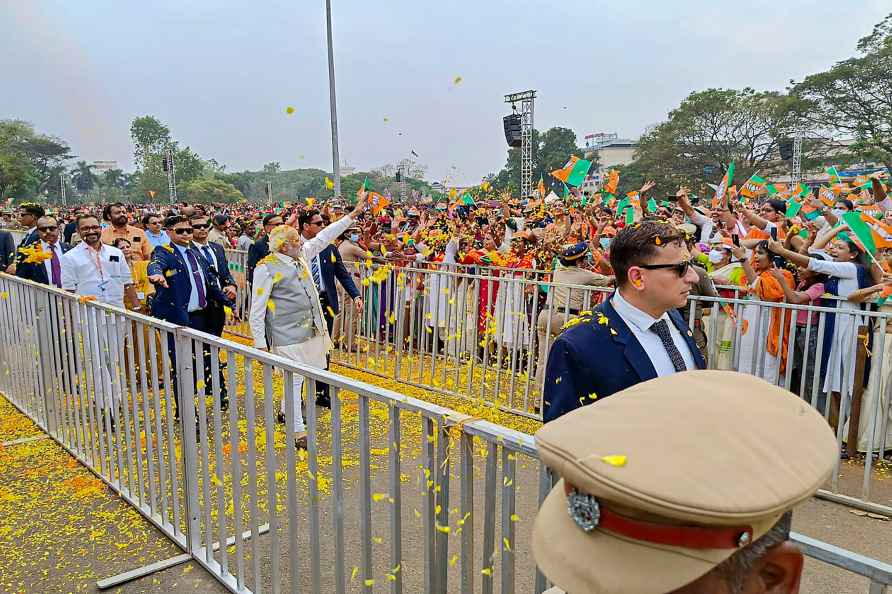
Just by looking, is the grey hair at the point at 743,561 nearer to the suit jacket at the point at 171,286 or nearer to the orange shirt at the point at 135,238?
the suit jacket at the point at 171,286

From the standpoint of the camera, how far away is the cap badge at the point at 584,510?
999 millimetres

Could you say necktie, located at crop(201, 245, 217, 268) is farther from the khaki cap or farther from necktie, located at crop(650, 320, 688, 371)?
the khaki cap

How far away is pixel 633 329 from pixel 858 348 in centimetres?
332

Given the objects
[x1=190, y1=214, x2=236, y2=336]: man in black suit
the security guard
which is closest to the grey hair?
the security guard

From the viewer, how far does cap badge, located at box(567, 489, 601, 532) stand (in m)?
1.00

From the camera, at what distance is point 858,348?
5.06 m

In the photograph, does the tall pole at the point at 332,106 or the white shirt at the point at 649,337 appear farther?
the tall pole at the point at 332,106

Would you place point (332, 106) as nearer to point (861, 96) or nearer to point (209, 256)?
point (209, 256)

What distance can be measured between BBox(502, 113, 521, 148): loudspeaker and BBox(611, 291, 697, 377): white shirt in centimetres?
2111

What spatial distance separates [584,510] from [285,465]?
7.76 feet

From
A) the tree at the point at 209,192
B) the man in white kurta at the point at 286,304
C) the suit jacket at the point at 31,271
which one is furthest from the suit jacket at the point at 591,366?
the tree at the point at 209,192

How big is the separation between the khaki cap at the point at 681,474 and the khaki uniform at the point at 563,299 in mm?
5254

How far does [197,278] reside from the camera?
6.45 m

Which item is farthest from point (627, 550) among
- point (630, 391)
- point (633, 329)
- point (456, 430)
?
point (633, 329)
